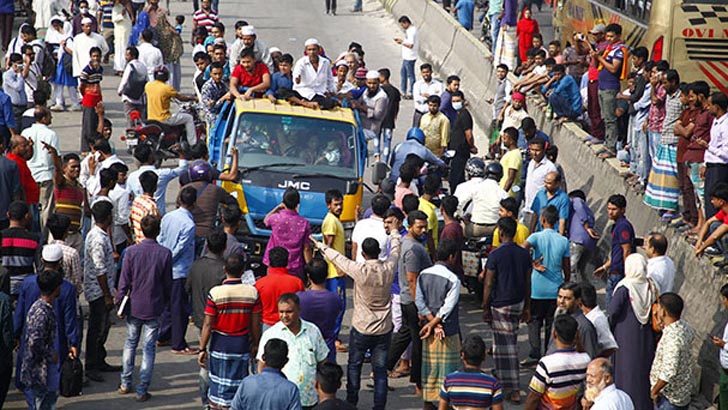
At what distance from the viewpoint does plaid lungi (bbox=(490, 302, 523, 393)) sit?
42.4 feet

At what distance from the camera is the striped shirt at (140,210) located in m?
13.8

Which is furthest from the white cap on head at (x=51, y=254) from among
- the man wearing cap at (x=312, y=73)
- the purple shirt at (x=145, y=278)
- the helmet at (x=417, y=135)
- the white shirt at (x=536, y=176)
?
the man wearing cap at (x=312, y=73)

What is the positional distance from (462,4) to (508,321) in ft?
69.4

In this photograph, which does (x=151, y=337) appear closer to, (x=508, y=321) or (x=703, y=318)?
(x=508, y=321)

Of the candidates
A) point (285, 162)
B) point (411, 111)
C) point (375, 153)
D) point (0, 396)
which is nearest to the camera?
point (0, 396)

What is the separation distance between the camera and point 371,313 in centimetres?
1214

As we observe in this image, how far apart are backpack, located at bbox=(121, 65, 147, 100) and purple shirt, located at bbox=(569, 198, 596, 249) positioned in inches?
345

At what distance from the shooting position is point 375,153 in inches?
862

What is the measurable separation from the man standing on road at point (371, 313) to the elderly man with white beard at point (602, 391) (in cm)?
293

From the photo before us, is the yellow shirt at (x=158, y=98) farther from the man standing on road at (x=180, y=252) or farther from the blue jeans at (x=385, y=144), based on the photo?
the man standing on road at (x=180, y=252)

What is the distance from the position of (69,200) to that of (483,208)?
4.84 metres

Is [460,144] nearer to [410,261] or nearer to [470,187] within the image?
[470,187]

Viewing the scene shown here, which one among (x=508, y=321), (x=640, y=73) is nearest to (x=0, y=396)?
(x=508, y=321)

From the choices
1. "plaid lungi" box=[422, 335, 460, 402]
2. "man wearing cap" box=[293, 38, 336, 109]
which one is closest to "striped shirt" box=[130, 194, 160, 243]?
"plaid lungi" box=[422, 335, 460, 402]
